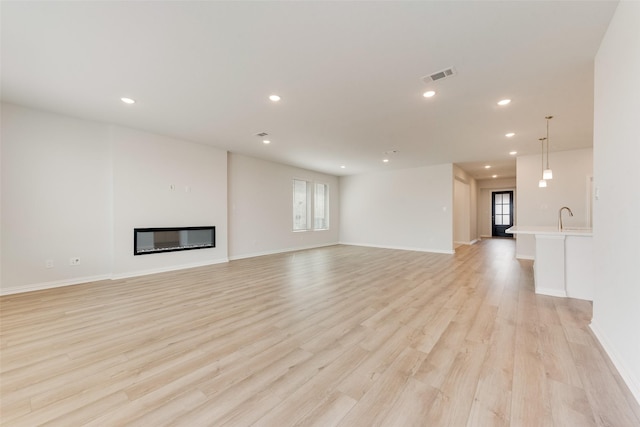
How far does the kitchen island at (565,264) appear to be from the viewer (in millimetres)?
3389

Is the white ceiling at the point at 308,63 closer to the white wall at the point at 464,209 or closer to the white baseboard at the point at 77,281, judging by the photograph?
the white baseboard at the point at 77,281

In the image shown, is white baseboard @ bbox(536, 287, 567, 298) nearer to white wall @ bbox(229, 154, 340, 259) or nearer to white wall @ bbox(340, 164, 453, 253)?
white wall @ bbox(340, 164, 453, 253)

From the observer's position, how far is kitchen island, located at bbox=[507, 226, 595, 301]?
3389mm

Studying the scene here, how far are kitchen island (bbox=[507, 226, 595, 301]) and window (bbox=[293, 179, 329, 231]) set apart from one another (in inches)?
244

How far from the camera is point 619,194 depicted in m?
1.92

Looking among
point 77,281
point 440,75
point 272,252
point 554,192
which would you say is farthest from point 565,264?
point 77,281

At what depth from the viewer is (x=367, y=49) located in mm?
2357

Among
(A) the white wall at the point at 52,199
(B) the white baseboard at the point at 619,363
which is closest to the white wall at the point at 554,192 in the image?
(B) the white baseboard at the point at 619,363

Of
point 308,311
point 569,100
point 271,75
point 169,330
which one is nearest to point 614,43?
point 569,100

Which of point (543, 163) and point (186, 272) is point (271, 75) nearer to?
point (186, 272)

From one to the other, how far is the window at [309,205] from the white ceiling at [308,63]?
4.02 meters

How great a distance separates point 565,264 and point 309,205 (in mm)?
6619

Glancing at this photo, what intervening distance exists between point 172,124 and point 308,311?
3.91 m

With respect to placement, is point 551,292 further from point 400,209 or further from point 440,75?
point 400,209
